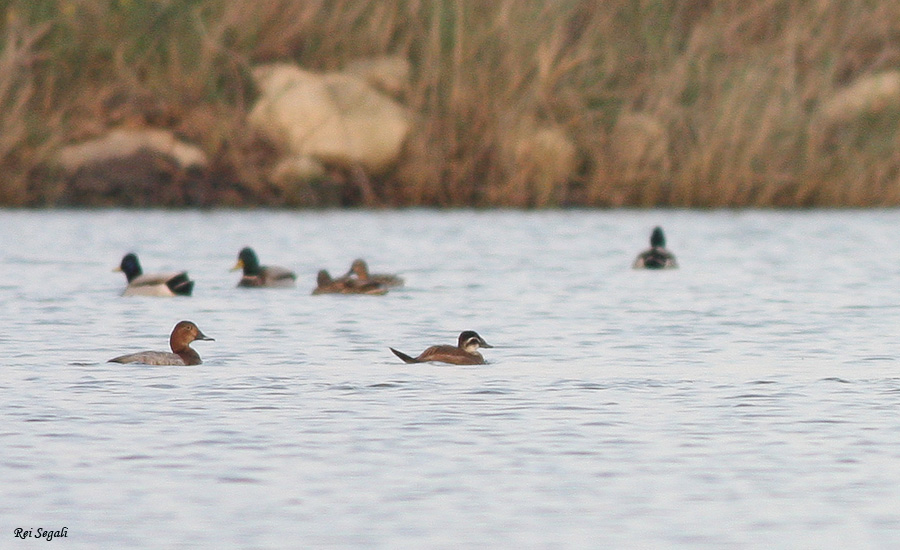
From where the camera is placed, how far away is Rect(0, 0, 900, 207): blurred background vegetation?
22891mm

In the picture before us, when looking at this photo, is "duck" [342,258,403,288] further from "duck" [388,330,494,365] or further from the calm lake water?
"duck" [388,330,494,365]

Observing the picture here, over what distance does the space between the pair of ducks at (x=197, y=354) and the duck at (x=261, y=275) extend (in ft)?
15.4

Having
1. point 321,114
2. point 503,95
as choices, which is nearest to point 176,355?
point 503,95

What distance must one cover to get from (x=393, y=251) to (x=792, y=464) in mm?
11893

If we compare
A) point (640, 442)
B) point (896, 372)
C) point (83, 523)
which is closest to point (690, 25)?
point (896, 372)

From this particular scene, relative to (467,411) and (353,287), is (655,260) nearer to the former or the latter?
(353,287)

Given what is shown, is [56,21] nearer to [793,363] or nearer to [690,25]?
[690,25]

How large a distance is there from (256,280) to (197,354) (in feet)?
15.6

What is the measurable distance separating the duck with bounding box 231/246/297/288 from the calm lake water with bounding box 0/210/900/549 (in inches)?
8.8

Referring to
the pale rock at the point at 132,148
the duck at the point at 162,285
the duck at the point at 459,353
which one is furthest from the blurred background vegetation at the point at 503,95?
the duck at the point at 459,353

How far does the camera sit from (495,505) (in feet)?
21.0

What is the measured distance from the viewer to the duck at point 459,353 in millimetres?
10109

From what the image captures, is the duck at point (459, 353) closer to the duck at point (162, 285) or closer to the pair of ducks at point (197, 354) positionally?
the pair of ducks at point (197, 354)

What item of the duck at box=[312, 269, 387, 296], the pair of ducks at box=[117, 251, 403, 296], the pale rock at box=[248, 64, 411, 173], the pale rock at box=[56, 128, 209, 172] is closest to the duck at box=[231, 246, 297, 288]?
the pair of ducks at box=[117, 251, 403, 296]
